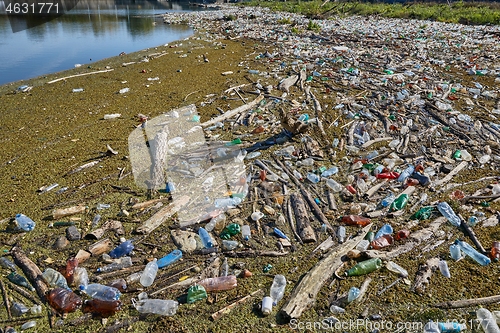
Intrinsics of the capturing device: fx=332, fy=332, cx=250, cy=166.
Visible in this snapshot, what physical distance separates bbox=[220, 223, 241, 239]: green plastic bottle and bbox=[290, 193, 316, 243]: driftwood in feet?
1.83

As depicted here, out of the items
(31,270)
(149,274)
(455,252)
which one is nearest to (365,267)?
(455,252)

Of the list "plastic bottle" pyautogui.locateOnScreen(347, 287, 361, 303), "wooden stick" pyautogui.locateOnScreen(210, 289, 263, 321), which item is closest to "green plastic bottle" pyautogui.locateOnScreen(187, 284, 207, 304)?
"wooden stick" pyautogui.locateOnScreen(210, 289, 263, 321)

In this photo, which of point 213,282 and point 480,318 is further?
point 213,282

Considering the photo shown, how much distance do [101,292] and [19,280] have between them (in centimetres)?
67

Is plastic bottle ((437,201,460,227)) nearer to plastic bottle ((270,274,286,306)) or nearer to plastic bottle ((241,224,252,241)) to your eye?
plastic bottle ((270,274,286,306))

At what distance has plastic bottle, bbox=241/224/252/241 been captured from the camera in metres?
2.98

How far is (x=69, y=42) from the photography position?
1406cm

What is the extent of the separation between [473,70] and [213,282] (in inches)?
302

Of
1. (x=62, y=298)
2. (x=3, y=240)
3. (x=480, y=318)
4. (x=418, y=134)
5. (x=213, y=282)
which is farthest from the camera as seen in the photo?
(x=418, y=134)

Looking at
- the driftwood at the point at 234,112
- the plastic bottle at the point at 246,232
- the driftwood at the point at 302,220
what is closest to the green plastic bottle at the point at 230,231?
the plastic bottle at the point at 246,232

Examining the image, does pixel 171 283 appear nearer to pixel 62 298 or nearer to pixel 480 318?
pixel 62 298

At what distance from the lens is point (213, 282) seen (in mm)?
2492

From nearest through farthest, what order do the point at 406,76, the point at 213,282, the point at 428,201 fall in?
the point at 213,282 → the point at 428,201 → the point at 406,76

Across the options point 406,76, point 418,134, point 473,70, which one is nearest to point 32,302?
point 418,134
